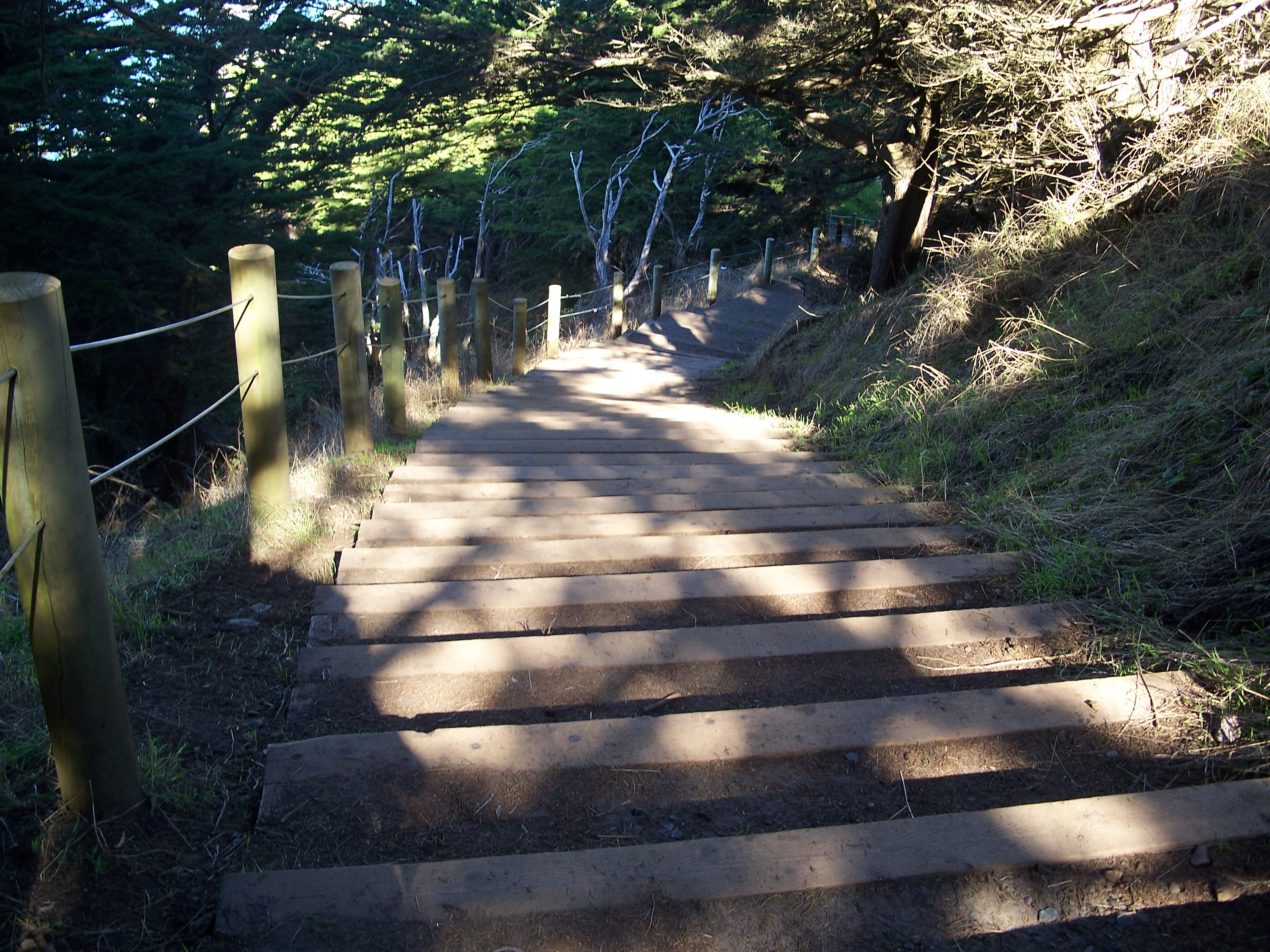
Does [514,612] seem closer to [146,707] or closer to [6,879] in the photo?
[146,707]

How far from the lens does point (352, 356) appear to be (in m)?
5.02

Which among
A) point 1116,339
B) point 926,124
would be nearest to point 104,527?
point 1116,339

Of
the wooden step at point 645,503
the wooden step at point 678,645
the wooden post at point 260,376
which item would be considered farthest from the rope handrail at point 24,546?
the wooden step at point 645,503

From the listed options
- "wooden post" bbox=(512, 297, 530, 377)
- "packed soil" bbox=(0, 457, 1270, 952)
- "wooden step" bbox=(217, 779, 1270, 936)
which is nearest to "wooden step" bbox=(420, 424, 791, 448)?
"packed soil" bbox=(0, 457, 1270, 952)

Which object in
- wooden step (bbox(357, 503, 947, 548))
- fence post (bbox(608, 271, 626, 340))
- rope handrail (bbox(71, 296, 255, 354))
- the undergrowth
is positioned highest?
rope handrail (bbox(71, 296, 255, 354))

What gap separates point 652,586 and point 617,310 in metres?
12.8

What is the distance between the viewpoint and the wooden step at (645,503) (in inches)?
159

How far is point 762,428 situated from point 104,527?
4037 millimetres

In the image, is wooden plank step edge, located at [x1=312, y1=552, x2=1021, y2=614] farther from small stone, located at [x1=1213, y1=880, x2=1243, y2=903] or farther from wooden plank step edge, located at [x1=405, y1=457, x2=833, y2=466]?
wooden plank step edge, located at [x1=405, y1=457, x2=833, y2=466]

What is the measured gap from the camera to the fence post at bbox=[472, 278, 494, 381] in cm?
912

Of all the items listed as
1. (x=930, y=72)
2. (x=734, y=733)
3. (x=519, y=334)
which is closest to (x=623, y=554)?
(x=734, y=733)

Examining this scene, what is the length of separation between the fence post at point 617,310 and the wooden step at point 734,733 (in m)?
13.4

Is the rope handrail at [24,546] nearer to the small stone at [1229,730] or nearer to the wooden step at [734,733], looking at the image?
the wooden step at [734,733]

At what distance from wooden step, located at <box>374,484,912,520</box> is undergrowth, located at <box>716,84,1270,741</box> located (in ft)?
1.02
